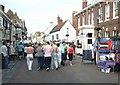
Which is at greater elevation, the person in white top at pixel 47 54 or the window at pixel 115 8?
the window at pixel 115 8

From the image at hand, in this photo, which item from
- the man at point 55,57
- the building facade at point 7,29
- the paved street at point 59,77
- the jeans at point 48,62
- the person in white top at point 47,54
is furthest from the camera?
the building facade at point 7,29

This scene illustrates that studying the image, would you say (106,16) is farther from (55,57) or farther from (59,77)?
(59,77)

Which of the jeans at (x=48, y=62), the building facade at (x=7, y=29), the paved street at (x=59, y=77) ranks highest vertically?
the building facade at (x=7, y=29)

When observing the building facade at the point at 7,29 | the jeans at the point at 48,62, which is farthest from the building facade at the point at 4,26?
the jeans at the point at 48,62

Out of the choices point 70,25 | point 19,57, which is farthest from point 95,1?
point 70,25

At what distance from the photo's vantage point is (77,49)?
38.3 m

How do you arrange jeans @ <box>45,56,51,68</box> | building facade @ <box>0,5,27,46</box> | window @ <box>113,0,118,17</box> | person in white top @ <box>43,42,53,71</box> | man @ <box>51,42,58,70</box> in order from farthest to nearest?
building facade @ <box>0,5,27,46</box> → window @ <box>113,0,118,17</box> → man @ <box>51,42,58,70</box> → jeans @ <box>45,56,51,68</box> → person in white top @ <box>43,42,53,71</box>

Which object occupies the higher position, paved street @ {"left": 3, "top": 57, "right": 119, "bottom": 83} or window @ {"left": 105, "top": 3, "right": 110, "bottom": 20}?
window @ {"left": 105, "top": 3, "right": 110, "bottom": 20}

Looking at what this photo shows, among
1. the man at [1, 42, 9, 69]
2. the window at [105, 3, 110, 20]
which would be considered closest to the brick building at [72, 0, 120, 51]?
the window at [105, 3, 110, 20]

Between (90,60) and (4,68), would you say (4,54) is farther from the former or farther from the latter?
(90,60)

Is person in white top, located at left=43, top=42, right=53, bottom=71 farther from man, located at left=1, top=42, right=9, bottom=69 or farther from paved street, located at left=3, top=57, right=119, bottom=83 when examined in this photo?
man, located at left=1, top=42, right=9, bottom=69

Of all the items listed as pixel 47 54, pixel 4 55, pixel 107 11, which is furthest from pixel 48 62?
pixel 107 11

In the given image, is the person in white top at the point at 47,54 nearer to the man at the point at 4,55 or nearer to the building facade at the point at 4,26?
the man at the point at 4,55

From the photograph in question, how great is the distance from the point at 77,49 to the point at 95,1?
6961 millimetres
